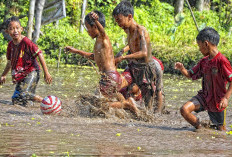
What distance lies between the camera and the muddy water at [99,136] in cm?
435

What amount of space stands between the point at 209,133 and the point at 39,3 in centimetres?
1292

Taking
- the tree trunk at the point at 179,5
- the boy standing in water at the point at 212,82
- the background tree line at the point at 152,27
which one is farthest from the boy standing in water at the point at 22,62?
the tree trunk at the point at 179,5

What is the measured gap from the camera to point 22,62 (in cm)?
786

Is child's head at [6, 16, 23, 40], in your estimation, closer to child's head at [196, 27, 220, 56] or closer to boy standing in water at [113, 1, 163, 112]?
boy standing in water at [113, 1, 163, 112]

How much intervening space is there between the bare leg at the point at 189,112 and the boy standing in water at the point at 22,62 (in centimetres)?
300

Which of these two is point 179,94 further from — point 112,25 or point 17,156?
point 112,25

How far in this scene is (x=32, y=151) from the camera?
4.17 meters

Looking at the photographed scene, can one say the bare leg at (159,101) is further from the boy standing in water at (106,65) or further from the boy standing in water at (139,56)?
the boy standing in water at (106,65)

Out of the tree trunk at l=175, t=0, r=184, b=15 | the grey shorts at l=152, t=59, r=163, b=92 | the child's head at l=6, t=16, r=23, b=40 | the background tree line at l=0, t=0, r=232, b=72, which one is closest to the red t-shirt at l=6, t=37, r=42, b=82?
the child's head at l=6, t=16, r=23, b=40

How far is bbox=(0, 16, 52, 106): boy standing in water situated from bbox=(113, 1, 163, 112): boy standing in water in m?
1.76

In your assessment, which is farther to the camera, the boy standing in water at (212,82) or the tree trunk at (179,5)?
the tree trunk at (179,5)

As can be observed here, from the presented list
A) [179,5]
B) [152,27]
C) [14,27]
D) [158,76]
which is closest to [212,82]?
[158,76]

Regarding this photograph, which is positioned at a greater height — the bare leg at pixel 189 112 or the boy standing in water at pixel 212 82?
the boy standing in water at pixel 212 82

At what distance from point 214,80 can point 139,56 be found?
3.98 ft
